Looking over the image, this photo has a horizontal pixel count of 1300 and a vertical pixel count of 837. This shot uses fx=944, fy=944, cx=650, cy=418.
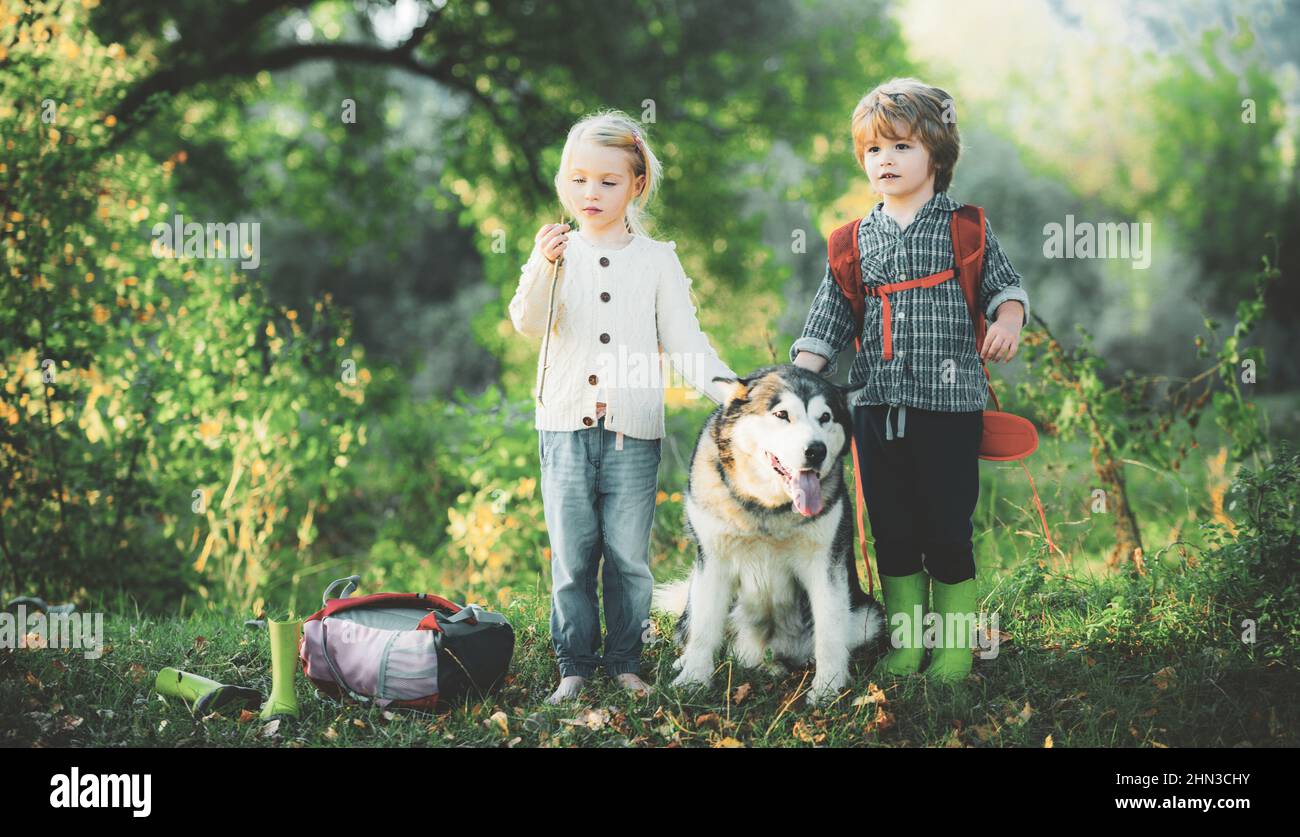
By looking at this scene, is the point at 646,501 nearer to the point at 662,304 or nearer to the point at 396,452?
the point at 662,304

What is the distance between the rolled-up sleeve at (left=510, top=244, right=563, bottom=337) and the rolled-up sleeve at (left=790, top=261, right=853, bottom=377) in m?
0.88

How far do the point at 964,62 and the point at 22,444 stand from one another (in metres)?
27.9

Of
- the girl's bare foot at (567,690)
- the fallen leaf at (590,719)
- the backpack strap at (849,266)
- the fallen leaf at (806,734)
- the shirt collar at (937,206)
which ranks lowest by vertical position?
the fallen leaf at (806,734)

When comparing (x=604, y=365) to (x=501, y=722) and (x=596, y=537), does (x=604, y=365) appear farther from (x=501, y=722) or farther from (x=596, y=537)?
(x=501, y=722)

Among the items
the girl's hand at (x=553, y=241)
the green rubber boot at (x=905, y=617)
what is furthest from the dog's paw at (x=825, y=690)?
the girl's hand at (x=553, y=241)

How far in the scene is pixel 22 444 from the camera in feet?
15.0

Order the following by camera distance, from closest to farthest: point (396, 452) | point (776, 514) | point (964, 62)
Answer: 1. point (776, 514)
2. point (396, 452)
3. point (964, 62)

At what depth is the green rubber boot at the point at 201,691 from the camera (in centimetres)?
318

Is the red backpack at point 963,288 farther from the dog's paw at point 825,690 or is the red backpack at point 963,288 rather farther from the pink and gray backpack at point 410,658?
the pink and gray backpack at point 410,658

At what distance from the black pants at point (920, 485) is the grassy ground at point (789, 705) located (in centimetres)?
43

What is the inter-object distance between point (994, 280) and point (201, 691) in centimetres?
303

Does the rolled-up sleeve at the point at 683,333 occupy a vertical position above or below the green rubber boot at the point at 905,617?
above

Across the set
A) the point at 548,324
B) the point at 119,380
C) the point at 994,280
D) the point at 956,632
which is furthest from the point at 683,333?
the point at 119,380
